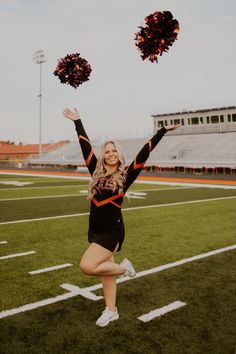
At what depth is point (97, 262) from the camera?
3.18m

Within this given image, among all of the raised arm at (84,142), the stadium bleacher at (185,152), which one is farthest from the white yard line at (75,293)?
the stadium bleacher at (185,152)

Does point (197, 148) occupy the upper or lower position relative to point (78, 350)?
upper

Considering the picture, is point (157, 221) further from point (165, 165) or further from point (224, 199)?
point (165, 165)

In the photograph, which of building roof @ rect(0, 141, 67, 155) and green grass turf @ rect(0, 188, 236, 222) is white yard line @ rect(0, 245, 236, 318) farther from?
building roof @ rect(0, 141, 67, 155)

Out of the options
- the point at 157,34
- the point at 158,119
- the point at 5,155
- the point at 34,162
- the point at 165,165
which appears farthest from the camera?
the point at 5,155

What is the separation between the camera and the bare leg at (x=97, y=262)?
3162 mm

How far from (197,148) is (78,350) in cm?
3333

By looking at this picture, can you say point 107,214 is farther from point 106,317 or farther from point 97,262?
point 106,317

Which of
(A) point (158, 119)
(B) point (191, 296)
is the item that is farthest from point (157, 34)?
(A) point (158, 119)

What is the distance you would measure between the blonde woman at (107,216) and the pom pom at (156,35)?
0.95 metres

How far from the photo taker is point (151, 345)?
2961 mm

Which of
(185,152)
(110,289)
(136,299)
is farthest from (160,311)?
(185,152)

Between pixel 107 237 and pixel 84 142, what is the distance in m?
0.93

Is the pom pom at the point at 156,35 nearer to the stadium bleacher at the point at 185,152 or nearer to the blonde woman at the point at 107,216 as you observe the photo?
the blonde woman at the point at 107,216
